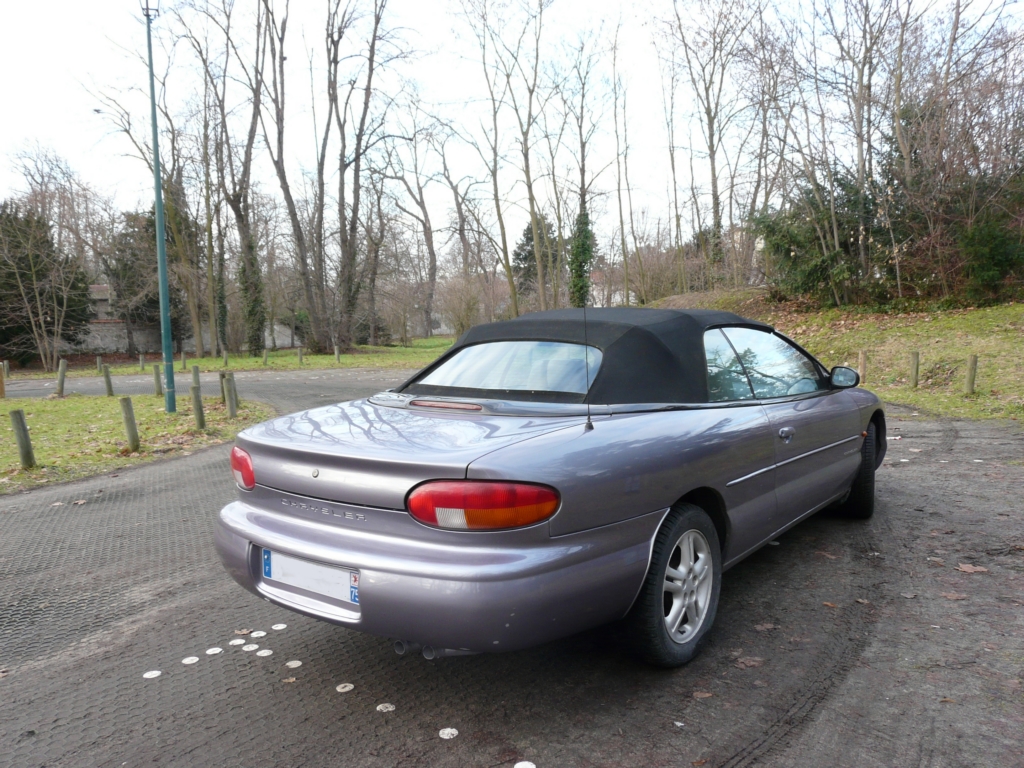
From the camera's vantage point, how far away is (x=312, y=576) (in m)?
2.56

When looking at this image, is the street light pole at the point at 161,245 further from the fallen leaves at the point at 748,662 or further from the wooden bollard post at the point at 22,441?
the fallen leaves at the point at 748,662

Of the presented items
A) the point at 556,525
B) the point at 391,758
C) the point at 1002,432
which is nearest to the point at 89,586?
the point at 391,758

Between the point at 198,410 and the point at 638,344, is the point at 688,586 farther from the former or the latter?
the point at 198,410

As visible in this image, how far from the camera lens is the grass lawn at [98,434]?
7.91 meters

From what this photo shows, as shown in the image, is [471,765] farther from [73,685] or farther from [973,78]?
[973,78]

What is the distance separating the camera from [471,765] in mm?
2219

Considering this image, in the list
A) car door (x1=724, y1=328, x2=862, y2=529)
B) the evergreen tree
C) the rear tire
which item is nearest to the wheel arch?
car door (x1=724, y1=328, x2=862, y2=529)

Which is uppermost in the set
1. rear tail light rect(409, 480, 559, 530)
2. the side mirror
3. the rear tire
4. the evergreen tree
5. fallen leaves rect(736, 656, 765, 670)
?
the evergreen tree

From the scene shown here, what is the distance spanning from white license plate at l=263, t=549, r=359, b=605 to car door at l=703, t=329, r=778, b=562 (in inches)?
66.7

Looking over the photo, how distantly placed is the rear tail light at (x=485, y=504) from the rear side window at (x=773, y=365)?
1.90 meters

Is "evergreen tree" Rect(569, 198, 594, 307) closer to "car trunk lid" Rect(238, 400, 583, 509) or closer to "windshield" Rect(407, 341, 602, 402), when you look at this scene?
"windshield" Rect(407, 341, 602, 402)

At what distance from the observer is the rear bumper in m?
2.22

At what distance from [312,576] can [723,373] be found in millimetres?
2246

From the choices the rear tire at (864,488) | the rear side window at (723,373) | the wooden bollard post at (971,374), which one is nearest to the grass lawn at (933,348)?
the wooden bollard post at (971,374)
